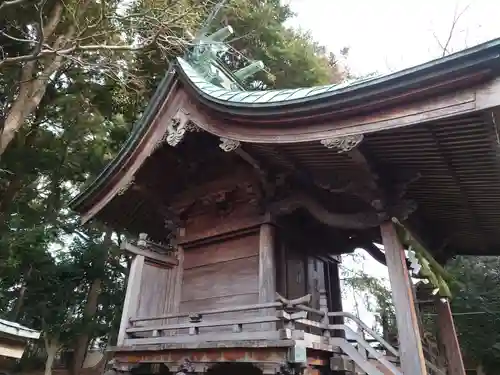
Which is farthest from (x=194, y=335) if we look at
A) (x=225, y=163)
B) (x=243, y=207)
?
(x=225, y=163)

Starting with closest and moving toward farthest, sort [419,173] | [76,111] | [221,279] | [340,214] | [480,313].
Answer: [419,173]
[340,214]
[221,279]
[480,313]
[76,111]

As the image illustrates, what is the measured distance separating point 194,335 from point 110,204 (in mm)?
3131

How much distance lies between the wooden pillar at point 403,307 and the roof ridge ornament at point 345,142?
136cm

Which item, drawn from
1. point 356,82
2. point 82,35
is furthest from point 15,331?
point 82,35

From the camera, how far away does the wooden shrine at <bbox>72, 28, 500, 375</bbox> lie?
3584 millimetres

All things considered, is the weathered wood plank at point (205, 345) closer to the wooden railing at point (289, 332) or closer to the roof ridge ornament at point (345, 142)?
the wooden railing at point (289, 332)

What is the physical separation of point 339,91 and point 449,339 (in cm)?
461

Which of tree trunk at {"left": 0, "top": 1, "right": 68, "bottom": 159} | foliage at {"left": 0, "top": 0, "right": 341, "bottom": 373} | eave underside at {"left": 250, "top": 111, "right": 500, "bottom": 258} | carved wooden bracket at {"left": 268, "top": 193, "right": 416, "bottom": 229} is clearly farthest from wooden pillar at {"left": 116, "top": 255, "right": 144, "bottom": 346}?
tree trunk at {"left": 0, "top": 1, "right": 68, "bottom": 159}

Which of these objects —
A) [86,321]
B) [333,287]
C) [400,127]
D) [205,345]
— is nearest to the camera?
[400,127]

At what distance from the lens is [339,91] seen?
12.1 feet

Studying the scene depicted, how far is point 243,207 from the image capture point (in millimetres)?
6281

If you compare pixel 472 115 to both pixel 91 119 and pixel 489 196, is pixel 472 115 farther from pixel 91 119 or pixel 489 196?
pixel 91 119

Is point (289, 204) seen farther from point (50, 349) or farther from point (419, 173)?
point (50, 349)

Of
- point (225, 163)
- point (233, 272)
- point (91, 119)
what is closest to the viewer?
point (233, 272)
